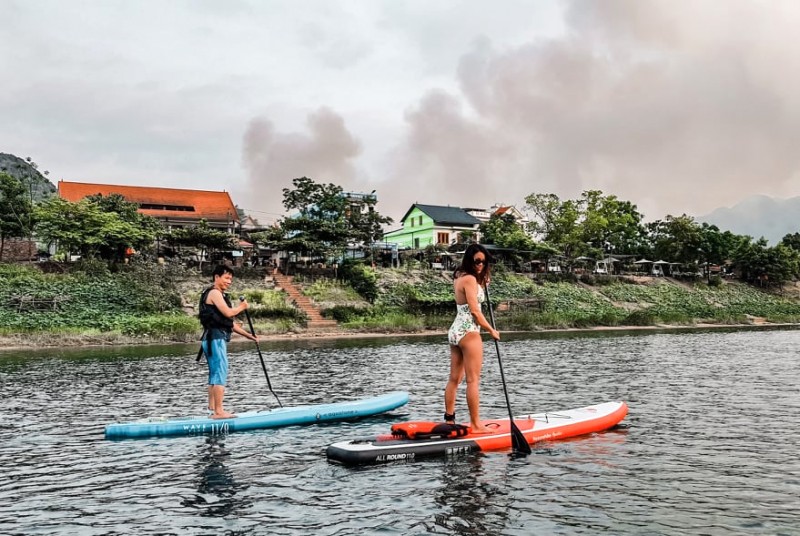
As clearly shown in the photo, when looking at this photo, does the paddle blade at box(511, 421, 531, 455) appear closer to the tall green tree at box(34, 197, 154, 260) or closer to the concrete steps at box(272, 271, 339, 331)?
the concrete steps at box(272, 271, 339, 331)

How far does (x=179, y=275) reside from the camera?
163 feet

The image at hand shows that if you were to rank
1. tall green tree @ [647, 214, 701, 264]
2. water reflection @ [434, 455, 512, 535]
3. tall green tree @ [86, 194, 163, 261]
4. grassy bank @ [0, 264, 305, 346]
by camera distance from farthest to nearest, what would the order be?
tall green tree @ [647, 214, 701, 264]
tall green tree @ [86, 194, 163, 261]
grassy bank @ [0, 264, 305, 346]
water reflection @ [434, 455, 512, 535]

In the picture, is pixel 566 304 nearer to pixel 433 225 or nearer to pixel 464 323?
pixel 433 225

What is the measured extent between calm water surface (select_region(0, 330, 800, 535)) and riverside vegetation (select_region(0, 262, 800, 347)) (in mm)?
20740

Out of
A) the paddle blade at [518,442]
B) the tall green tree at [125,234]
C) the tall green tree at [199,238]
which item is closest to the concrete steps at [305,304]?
the tall green tree at [199,238]

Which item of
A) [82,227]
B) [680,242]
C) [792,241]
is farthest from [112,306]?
[792,241]

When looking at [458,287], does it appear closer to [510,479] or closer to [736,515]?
[510,479]

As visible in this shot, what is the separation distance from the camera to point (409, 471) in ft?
27.8

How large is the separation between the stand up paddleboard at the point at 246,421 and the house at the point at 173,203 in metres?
55.4

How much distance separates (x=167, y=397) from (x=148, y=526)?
32.0 feet

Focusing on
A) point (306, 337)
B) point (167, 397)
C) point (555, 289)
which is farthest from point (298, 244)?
point (167, 397)

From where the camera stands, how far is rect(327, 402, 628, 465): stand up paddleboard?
877cm

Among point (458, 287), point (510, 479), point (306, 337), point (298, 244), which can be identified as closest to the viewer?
point (510, 479)

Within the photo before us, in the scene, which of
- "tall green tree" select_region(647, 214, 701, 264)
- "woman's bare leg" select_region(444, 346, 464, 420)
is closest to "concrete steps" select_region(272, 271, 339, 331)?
"woman's bare leg" select_region(444, 346, 464, 420)
